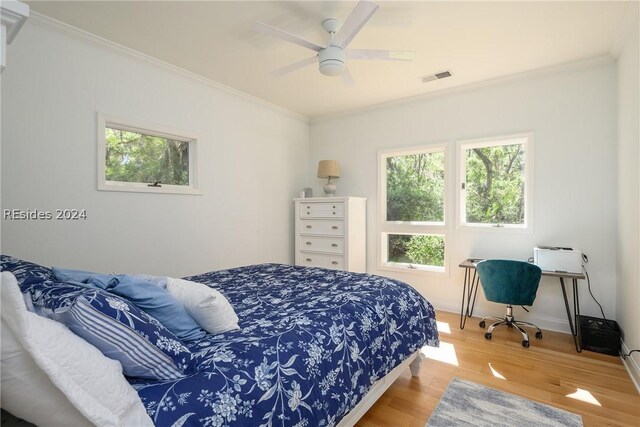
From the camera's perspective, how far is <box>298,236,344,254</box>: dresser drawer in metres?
4.03

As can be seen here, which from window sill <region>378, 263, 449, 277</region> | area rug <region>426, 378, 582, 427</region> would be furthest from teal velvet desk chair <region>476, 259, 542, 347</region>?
area rug <region>426, 378, 582, 427</region>

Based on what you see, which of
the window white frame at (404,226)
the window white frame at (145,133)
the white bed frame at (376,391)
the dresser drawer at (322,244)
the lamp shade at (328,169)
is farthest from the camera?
the lamp shade at (328,169)

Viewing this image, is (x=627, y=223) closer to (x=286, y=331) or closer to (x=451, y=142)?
(x=451, y=142)

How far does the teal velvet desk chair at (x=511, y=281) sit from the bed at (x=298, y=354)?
0.99m

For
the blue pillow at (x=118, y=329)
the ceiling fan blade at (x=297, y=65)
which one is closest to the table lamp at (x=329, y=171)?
the ceiling fan blade at (x=297, y=65)

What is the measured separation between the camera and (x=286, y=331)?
137 cm

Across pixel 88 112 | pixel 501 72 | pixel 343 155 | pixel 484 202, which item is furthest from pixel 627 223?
pixel 88 112

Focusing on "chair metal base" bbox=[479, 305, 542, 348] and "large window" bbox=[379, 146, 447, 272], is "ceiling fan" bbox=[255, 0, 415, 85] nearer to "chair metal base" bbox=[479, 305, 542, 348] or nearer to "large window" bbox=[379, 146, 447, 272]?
"large window" bbox=[379, 146, 447, 272]

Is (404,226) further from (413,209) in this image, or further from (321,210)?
(321,210)

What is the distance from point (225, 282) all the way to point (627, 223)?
10.1 feet

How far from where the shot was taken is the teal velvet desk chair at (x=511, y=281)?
2.78m

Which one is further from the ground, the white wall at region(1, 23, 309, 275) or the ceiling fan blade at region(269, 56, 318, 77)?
the ceiling fan blade at region(269, 56, 318, 77)

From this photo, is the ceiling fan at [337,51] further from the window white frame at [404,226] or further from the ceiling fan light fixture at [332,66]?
the window white frame at [404,226]

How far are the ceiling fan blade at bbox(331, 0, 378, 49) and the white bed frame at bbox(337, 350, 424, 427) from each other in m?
2.06
